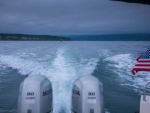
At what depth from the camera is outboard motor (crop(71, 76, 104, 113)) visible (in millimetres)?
2070

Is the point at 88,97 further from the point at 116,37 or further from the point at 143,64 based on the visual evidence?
the point at 116,37

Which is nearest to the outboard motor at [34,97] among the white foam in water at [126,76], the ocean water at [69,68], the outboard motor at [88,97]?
the outboard motor at [88,97]

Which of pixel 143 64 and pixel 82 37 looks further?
pixel 82 37

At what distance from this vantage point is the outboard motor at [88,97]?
2.07 meters

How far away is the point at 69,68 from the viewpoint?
381 cm

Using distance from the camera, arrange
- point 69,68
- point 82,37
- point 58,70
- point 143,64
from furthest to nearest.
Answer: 1. point 69,68
2. point 58,70
3. point 82,37
4. point 143,64

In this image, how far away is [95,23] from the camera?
288 cm

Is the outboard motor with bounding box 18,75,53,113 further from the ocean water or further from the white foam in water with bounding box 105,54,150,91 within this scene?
the white foam in water with bounding box 105,54,150,91

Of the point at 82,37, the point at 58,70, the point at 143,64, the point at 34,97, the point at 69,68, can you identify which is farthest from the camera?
the point at 69,68

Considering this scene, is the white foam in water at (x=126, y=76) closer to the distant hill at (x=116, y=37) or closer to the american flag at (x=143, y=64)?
the distant hill at (x=116, y=37)

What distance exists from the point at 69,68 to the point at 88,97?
173cm

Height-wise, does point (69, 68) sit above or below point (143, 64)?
below

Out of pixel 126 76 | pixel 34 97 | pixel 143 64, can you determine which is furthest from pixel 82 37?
pixel 126 76

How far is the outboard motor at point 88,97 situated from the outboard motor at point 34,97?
0.94 feet
